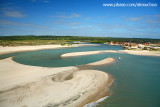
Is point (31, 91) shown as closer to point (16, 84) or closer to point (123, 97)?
point (16, 84)

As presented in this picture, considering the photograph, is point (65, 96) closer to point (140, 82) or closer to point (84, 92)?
point (84, 92)

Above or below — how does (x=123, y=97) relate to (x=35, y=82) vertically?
below

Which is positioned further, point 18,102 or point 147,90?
point 147,90

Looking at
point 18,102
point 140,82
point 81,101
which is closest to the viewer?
point 18,102


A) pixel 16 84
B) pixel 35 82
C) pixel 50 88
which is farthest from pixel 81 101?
pixel 16 84

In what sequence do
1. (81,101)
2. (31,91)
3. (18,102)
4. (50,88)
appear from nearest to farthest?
(18,102), (81,101), (31,91), (50,88)

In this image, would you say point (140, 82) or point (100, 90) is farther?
point (140, 82)

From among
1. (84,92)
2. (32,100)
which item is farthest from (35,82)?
(84,92)

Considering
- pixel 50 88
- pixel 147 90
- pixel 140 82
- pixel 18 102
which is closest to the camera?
pixel 18 102

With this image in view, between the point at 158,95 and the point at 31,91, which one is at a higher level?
the point at 31,91
